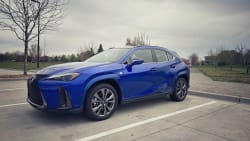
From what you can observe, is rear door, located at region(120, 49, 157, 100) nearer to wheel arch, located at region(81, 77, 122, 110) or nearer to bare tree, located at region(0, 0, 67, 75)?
wheel arch, located at region(81, 77, 122, 110)

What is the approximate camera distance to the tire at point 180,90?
222 inches

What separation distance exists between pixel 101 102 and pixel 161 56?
241cm

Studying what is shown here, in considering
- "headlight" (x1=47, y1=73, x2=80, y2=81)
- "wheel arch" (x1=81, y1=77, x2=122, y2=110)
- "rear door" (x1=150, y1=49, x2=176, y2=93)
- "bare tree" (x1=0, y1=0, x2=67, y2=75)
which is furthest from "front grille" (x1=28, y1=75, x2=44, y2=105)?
"bare tree" (x1=0, y1=0, x2=67, y2=75)

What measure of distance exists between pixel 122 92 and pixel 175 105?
1971 mm

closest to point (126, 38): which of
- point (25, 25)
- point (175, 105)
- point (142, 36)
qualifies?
point (142, 36)

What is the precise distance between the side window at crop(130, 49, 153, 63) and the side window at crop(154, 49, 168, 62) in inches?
10.5

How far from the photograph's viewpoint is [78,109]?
3.52m

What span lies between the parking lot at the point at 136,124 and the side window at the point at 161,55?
4.40 ft

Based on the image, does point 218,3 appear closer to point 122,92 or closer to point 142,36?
point 122,92

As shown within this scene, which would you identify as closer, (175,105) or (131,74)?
(131,74)

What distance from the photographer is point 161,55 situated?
211 inches

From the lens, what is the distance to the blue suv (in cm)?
343

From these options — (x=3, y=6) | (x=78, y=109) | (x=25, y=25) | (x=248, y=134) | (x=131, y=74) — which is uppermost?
(x=3, y=6)

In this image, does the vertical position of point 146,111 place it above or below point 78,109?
below
